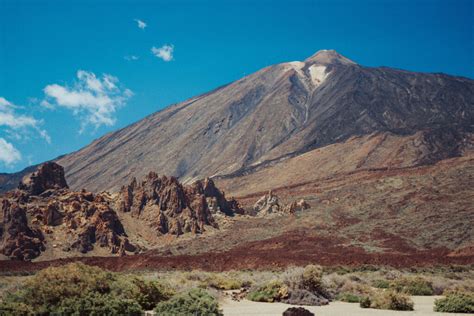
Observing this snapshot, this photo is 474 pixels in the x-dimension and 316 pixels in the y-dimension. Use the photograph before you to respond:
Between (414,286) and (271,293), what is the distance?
641cm

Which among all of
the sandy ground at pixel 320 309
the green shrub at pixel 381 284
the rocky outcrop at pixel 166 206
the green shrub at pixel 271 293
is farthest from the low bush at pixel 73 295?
the rocky outcrop at pixel 166 206

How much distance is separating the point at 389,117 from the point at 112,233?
123m

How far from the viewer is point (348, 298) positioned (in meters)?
16.4

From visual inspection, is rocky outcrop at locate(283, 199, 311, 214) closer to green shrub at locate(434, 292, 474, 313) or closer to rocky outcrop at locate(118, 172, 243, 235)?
rocky outcrop at locate(118, 172, 243, 235)

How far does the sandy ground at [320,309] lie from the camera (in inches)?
520

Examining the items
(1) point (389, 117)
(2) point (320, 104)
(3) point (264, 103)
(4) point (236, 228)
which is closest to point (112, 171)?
(3) point (264, 103)

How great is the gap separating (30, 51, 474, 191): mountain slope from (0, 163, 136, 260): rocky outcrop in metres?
80.0

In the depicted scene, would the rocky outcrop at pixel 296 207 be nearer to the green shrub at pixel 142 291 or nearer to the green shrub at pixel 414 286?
the green shrub at pixel 414 286

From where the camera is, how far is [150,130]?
648 feet

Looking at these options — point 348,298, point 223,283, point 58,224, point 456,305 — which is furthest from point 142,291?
point 58,224

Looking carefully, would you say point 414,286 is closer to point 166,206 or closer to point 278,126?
point 166,206

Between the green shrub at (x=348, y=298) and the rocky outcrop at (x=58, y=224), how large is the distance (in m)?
29.9

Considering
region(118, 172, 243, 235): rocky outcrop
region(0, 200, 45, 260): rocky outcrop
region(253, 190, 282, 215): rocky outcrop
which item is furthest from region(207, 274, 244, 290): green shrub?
region(253, 190, 282, 215): rocky outcrop

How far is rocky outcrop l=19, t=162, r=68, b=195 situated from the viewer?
5397 cm
